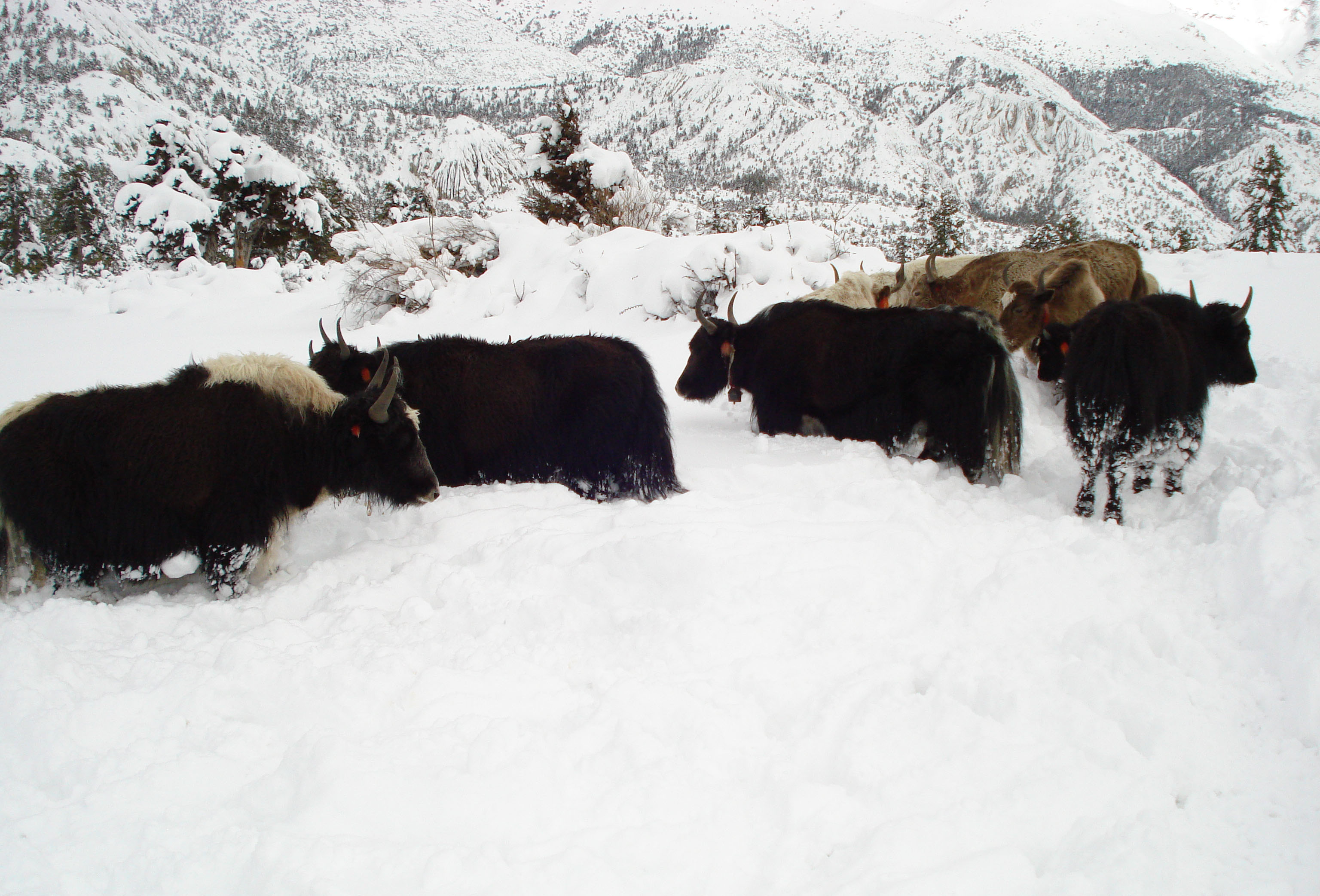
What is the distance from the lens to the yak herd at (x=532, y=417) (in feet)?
10.3

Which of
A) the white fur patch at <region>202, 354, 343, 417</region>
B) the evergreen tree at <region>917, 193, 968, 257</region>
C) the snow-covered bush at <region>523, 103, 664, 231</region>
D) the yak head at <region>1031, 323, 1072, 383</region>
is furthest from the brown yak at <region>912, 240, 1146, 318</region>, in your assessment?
the evergreen tree at <region>917, 193, 968, 257</region>

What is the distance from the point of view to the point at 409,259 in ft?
43.3

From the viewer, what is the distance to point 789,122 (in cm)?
18062

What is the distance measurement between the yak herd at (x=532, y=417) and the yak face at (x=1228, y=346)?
1cm

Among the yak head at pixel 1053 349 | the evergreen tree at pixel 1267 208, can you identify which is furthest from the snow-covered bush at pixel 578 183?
the evergreen tree at pixel 1267 208

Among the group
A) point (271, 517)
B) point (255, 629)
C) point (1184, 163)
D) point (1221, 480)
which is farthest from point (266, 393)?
point (1184, 163)

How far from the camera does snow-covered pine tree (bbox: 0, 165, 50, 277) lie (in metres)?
29.5

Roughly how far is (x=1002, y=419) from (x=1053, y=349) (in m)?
0.98

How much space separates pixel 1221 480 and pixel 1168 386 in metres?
0.78

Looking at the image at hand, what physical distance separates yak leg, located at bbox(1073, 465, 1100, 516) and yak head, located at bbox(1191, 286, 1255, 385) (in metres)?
1.88

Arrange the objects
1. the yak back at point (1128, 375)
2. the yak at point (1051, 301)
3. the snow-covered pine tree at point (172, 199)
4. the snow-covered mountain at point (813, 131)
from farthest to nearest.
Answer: the snow-covered mountain at point (813, 131) < the snow-covered pine tree at point (172, 199) < the yak at point (1051, 301) < the yak back at point (1128, 375)

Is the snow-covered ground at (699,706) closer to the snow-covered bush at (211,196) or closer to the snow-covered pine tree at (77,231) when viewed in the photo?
the snow-covered bush at (211,196)

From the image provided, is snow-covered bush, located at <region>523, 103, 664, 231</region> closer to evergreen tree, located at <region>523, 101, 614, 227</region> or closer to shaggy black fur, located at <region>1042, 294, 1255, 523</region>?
evergreen tree, located at <region>523, 101, 614, 227</region>

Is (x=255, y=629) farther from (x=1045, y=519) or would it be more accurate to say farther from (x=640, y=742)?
(x=1045, y=519)
